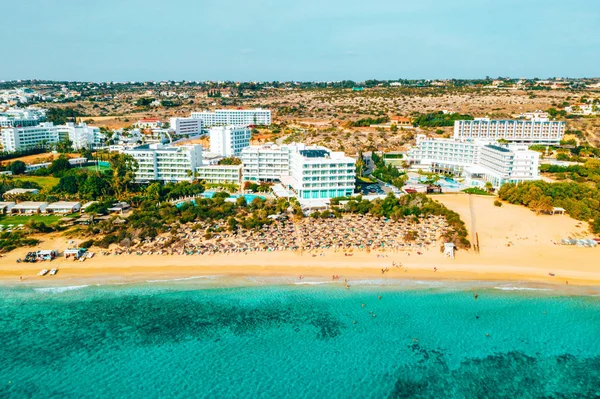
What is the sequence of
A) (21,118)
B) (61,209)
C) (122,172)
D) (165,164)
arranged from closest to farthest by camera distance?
(61,209)
(122,172)
(165,164)
(21,118)

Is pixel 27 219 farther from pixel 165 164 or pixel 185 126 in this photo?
pixel 185 126

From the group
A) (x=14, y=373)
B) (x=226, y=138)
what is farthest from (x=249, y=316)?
(x=226, y=138)

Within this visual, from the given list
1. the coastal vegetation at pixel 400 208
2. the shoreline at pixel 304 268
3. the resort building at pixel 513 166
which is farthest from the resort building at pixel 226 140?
the shoreline at pixel 304 268

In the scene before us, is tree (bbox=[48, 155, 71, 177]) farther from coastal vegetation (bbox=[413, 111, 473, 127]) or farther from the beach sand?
coastal vegetation (bbox=[413, 111, 473, 127])

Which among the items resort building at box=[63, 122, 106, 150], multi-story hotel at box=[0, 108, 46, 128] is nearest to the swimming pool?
resort building at box=[63, 122, 106, 150]

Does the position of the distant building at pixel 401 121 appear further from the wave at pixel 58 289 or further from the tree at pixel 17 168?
the wave at pixel 58 289

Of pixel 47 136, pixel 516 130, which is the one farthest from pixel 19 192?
pixel 516 130
